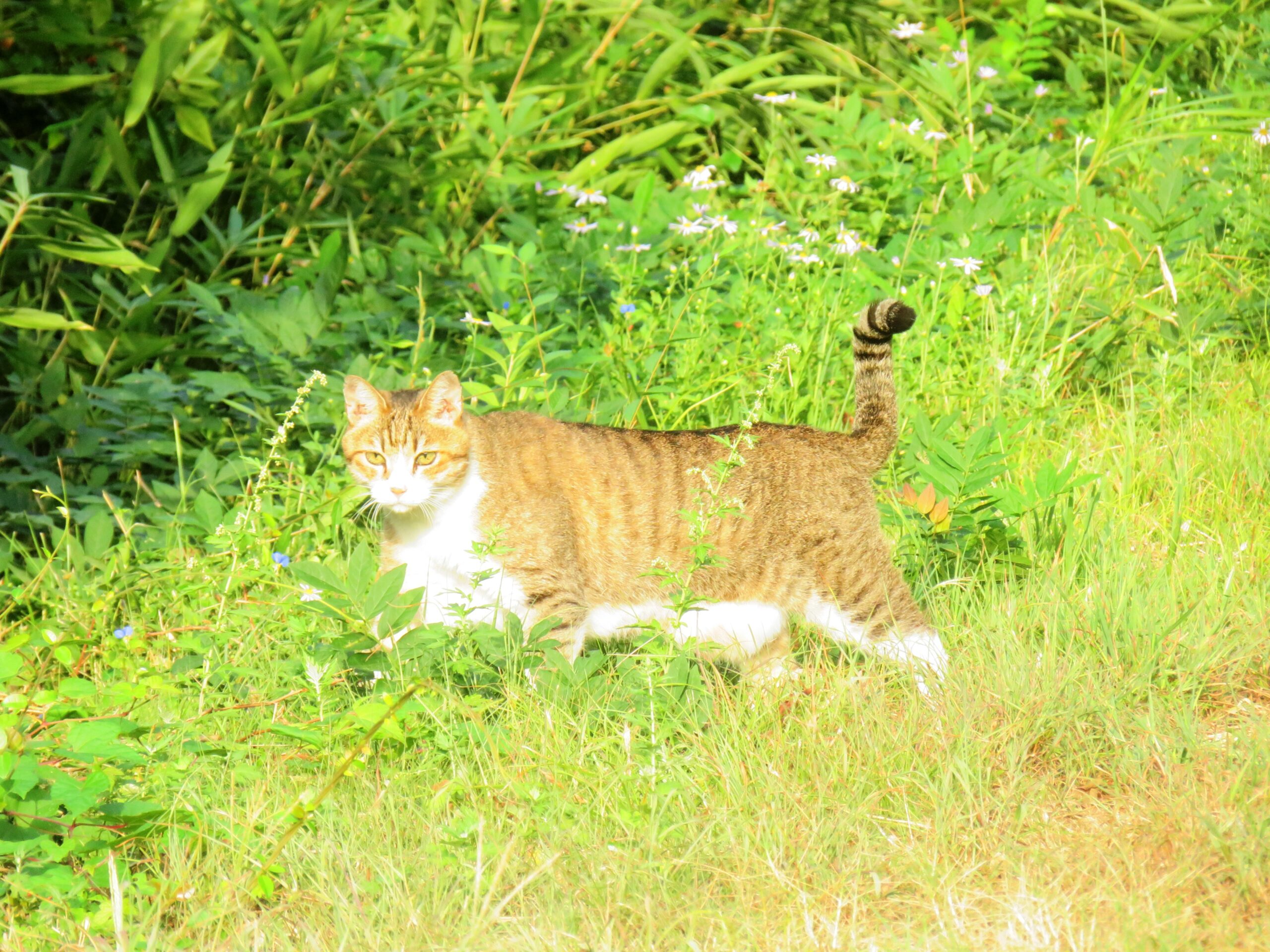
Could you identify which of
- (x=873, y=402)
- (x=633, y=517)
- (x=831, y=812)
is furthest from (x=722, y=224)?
(x=831, y=812)

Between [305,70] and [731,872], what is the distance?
3706 mm

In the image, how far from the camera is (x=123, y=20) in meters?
4.93

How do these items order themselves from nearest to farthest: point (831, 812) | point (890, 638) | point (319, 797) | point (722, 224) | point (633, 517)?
point (319, 797), point (831, 812), point (890, 638), point (633, 517), point (722, 224)

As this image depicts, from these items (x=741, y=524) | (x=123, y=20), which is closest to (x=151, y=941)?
(x=741, y=524)

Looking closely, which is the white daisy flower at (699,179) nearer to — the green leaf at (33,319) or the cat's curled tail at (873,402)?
the cat's curled tail at (873,402)

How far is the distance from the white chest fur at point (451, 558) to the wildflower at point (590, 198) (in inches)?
78.2

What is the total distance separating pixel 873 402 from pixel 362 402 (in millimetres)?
1586

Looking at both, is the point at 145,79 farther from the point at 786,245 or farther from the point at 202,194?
the point at 786,245

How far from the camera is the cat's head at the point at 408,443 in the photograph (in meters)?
4.00

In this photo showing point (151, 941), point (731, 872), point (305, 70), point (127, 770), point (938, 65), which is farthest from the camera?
point (938, 65)

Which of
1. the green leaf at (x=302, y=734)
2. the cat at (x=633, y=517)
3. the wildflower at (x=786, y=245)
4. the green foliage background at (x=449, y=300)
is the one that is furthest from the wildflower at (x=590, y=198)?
the green leaf at (x=302, y=734)

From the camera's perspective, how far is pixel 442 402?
4109 millimetres

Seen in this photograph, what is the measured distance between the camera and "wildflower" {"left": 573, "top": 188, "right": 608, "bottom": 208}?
5738mm

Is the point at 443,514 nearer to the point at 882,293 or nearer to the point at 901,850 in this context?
the point at 901,850
